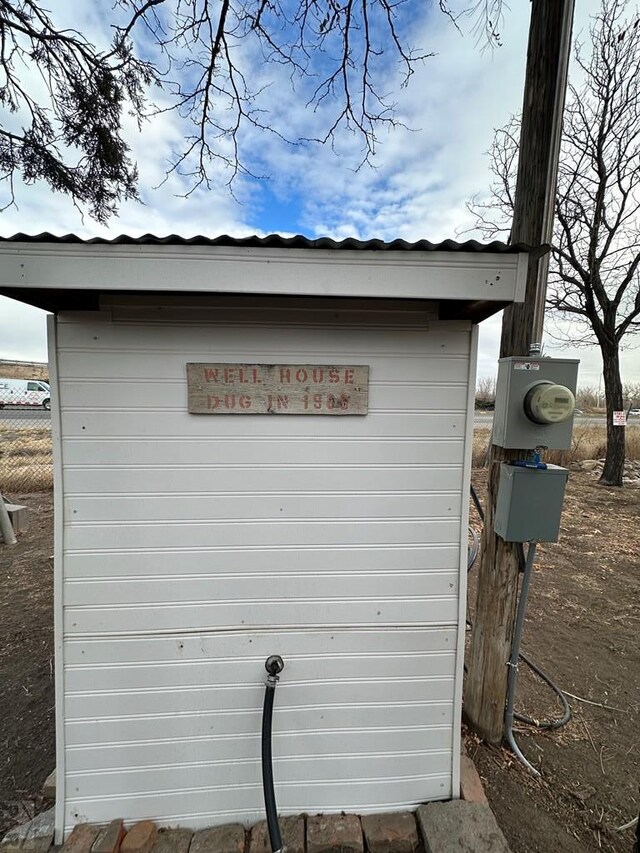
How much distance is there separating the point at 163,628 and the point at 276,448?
0.94m

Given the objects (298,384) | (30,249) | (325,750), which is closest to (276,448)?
(298,384)

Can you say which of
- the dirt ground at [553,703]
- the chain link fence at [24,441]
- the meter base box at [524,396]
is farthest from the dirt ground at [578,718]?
the chain link fence at [24,441]

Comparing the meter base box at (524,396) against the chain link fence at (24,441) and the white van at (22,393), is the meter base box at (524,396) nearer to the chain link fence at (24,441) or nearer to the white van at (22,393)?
the chain link fence at (24,441)

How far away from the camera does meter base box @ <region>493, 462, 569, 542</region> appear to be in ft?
6.19

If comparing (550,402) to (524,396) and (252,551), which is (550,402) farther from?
(252,551)

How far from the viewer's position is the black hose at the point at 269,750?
4.94 feet

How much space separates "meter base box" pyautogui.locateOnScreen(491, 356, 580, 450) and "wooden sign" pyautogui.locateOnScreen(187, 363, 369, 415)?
75cm

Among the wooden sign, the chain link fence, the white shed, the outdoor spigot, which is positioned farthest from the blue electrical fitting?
the chain link fence

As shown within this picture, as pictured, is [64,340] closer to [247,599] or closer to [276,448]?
[276,448]

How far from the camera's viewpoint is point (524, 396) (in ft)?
6.01

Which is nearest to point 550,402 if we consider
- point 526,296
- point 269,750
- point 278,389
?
point 526,296

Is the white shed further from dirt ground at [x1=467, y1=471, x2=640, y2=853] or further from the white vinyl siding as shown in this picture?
dirt ground at [x1=467, y1=471, x2=640, y2=853]

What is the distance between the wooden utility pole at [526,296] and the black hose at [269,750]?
1248mm

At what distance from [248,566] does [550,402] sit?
1.56 m
